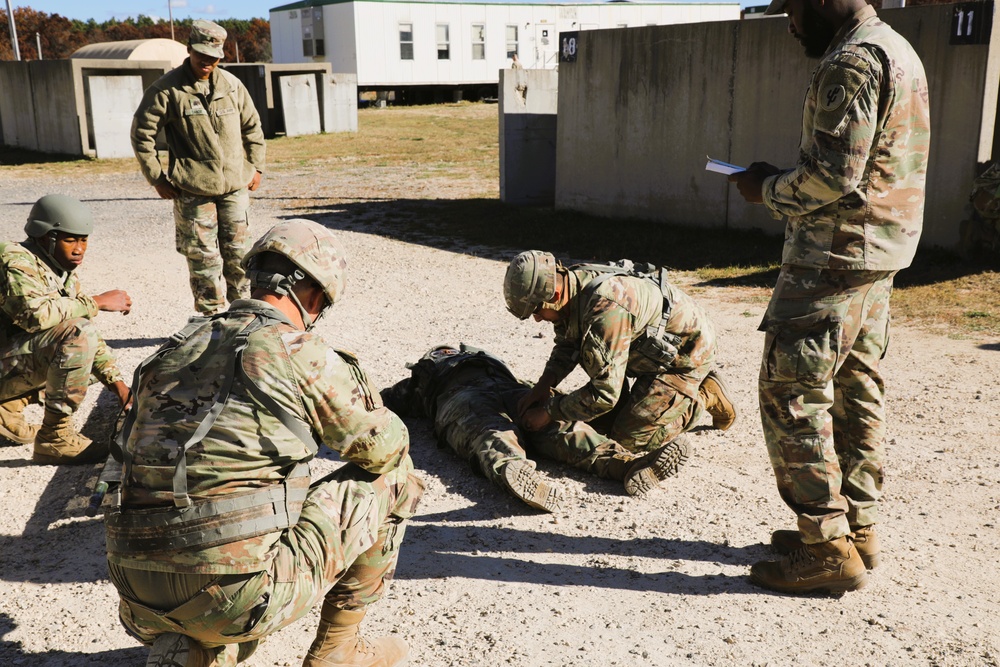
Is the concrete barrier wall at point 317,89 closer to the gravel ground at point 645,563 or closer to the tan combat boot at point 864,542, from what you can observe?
the gravel ground at point 645,563

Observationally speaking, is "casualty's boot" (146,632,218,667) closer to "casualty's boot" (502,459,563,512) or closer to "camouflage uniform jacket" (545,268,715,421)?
"casualty's boot" (502,459,563,512)

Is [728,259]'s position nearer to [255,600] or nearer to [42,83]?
[255,600]

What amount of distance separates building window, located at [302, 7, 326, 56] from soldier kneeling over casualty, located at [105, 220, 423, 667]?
3491cm

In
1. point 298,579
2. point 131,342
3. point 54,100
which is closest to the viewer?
point 298,579

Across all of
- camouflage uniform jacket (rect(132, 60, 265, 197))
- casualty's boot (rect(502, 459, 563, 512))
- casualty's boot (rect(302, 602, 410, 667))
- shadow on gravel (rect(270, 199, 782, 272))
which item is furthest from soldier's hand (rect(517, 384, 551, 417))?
shadow on gravel (rect(270, 199, 782, 272))

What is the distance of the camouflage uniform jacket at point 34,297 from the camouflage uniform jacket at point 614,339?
2.45m

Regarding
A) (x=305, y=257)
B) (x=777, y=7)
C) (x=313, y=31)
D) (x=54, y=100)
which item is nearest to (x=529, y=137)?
(x=777, y=7)

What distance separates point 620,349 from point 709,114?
23.8ft

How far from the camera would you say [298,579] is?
273cm

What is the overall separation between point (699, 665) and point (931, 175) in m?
7.00

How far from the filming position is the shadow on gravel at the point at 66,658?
3334mm

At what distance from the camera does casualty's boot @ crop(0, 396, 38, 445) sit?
16.9 feet

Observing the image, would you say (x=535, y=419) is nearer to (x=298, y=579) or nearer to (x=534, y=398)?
(x=534, y=398)

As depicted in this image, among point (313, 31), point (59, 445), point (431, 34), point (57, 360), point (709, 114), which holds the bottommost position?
point (59, 445)
